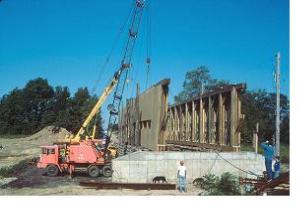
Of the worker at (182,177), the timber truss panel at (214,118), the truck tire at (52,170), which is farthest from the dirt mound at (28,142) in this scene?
the timber truss panel at (214,118)

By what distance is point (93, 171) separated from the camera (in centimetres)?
1873

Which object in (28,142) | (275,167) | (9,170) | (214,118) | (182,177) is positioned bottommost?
(9,170)

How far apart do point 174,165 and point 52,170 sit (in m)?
5.79

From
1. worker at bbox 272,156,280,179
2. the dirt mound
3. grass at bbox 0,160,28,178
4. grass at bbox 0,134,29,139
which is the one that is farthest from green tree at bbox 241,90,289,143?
grass at bbox 0,160,28,178

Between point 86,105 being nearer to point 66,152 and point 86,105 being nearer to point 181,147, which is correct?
point 66,152

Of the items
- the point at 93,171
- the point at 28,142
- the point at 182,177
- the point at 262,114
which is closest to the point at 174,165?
the point at 182,177

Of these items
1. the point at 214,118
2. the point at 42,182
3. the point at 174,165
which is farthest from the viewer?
the point at 214,118

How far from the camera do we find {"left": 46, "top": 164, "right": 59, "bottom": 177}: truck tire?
18781 mm

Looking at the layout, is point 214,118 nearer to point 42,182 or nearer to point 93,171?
point 93,171

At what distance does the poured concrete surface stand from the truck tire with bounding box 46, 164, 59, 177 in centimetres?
401
